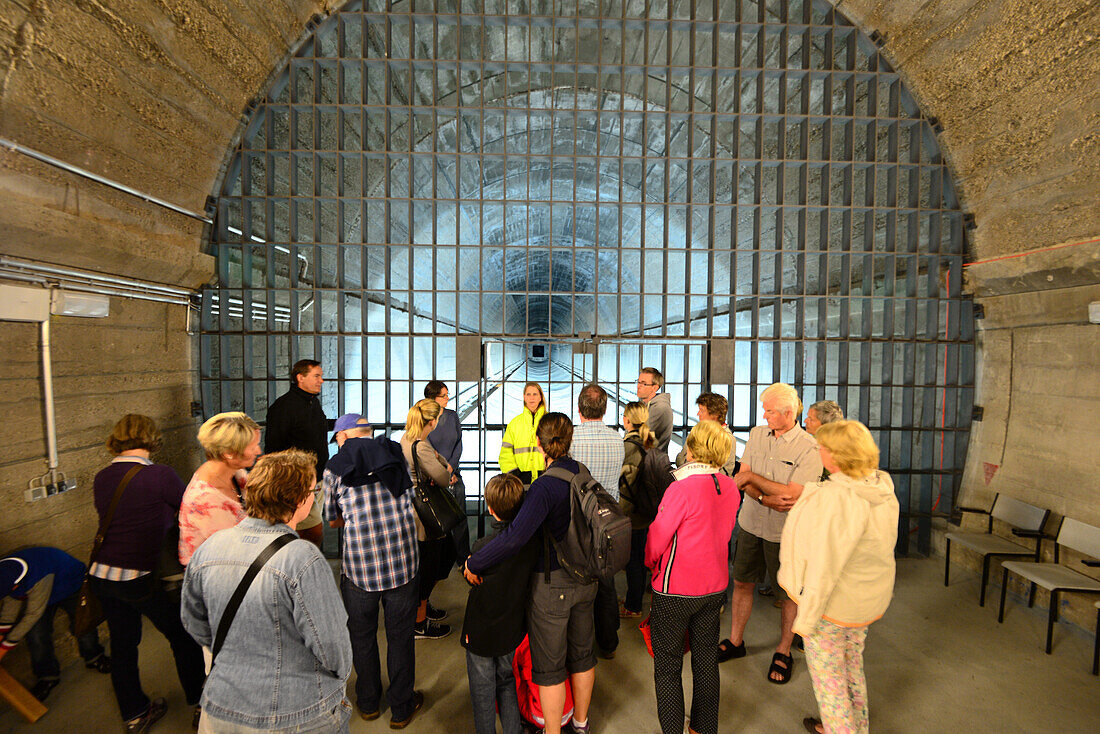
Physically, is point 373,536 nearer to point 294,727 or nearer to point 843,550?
point 294,727

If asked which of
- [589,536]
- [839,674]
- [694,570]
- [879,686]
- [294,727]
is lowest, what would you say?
[879,686]

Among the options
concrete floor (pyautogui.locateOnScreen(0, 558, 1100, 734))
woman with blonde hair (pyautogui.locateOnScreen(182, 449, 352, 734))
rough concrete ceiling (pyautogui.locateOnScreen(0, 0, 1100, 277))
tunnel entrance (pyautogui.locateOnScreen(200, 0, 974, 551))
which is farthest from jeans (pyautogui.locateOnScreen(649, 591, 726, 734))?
rough concrete ceiling (pyautogui.locateOnScreen(0, 0, 1100, 277))

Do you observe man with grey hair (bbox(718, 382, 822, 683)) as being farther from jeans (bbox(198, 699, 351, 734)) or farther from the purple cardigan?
the purple cardigan

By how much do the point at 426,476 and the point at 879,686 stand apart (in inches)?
146

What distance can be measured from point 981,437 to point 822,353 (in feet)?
6.56

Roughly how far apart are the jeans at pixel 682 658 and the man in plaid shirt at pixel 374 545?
1504mm

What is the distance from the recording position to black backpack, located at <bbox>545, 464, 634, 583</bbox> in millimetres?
2670

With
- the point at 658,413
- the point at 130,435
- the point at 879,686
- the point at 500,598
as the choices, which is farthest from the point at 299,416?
the point at 879,686

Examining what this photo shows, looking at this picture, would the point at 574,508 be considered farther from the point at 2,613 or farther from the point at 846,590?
the point at 2,613

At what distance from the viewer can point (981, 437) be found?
5965 millimetres

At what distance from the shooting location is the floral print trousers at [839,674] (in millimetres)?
2768

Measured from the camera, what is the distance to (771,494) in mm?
3646

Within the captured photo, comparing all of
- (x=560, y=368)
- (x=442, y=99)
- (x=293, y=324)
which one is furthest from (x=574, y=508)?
(x=560, y=368)

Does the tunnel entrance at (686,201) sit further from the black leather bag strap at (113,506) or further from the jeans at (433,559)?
the black leather bag strap at (113,506)
